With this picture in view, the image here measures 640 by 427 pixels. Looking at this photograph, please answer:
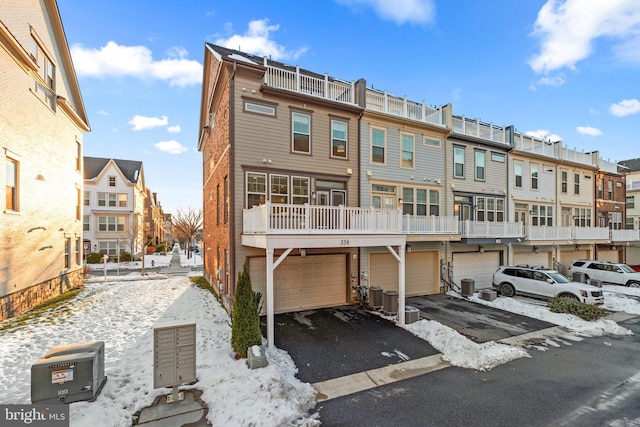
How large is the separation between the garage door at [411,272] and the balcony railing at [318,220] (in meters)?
3.57

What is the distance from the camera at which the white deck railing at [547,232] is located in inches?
680

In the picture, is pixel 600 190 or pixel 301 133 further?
pixel 600 190

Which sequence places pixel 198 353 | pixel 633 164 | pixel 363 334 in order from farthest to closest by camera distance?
pixel 633 164
pixel 363 334
pixel 198 353

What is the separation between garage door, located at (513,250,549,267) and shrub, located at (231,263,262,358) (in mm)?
18242

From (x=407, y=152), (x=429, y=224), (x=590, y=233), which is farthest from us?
(x=590, y=233)

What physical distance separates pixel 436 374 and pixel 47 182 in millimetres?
17299

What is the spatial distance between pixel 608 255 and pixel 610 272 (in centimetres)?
906

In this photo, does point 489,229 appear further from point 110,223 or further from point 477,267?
point 110,223

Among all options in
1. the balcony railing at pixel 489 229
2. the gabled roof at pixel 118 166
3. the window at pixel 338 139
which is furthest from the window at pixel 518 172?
the gabled roof at pixel 118 166

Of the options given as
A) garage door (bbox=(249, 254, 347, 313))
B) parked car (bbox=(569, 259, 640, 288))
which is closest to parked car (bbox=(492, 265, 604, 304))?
parked car (bbox=(569, 259, 640, 288))

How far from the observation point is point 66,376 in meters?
4.93

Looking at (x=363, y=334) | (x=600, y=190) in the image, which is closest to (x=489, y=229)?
(x=363, y=334)

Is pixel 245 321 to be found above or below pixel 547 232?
below

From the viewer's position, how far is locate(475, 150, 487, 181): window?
16.5 meters
